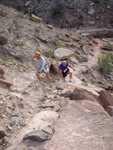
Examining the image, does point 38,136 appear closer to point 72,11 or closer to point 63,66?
point 63,66

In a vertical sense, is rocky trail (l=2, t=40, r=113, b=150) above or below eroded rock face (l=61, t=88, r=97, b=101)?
above

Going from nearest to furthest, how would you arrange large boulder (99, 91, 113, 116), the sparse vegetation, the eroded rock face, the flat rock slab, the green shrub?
the flat rock slab
the eroded rock face
large boulder (99, 91, 113, 116)
the green shrub
the sparse vegetation

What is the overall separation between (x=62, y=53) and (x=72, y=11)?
41.6 ft

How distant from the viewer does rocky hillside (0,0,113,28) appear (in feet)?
103

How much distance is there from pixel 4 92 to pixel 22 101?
708mm

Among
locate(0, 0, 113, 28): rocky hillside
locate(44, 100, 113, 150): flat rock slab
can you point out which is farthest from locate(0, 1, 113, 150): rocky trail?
locate(0, 0, 113, 28): rocky hillside

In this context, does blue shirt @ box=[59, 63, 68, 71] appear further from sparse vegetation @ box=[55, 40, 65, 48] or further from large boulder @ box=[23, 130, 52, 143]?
large boulder @ box=[23, 130, 52, 143]

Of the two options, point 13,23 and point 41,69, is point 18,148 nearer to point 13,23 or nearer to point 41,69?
point 41,69

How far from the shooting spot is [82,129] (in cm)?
904

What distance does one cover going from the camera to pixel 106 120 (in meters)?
9.61

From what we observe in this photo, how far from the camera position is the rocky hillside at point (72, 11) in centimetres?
3128

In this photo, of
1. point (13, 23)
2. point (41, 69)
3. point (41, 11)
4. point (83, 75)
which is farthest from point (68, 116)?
point (41, 11)

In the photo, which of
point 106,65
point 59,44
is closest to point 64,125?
point 106,65

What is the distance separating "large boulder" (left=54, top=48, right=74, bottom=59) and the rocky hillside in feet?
30.6
